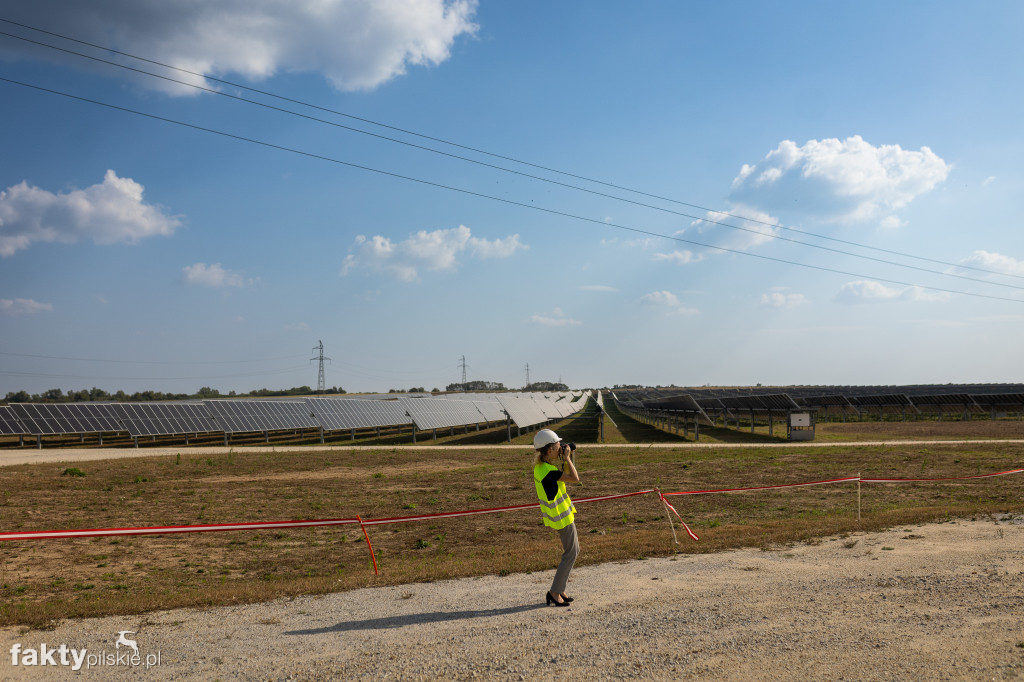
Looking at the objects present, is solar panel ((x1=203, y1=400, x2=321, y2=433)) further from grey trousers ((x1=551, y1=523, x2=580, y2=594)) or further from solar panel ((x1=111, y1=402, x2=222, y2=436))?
grey trousers ((x1=551, y1=523, x2=580, y2=594))

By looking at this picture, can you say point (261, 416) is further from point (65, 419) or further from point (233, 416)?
point (65, 419)

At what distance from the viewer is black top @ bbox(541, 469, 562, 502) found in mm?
8109

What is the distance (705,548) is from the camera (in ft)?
39.0

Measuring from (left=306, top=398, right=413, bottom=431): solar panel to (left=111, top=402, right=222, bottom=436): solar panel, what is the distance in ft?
26.6

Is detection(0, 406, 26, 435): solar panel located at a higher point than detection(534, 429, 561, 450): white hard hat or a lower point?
lower

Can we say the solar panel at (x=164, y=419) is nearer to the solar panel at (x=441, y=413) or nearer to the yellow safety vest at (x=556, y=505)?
the solar panel at (x=441, y=413)

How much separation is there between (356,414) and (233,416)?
32.0ft

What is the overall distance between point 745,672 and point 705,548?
5.83 metres

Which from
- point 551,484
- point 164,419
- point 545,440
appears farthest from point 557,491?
point 164,419

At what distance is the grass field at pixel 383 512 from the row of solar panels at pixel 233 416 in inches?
519

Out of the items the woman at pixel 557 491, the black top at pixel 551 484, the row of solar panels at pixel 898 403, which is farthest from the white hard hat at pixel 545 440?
the row of solar panels at pixel 898 403

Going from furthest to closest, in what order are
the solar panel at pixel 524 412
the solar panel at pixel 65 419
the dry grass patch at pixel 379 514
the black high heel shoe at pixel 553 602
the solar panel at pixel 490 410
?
the solar panel at pixel 490 410 < the solar panel at pixel 524 412 < the solar panel at pixel 65 419 < the dry grass patch at pixel 379 514 < the black high heel shoe at pixel 553 602

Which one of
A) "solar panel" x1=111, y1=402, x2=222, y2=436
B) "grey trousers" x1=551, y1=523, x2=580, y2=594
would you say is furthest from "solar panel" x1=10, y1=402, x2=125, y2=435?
"grey trousers" x1=551, y1=523, x2=580, y2=594

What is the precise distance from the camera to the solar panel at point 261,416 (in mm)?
46844
